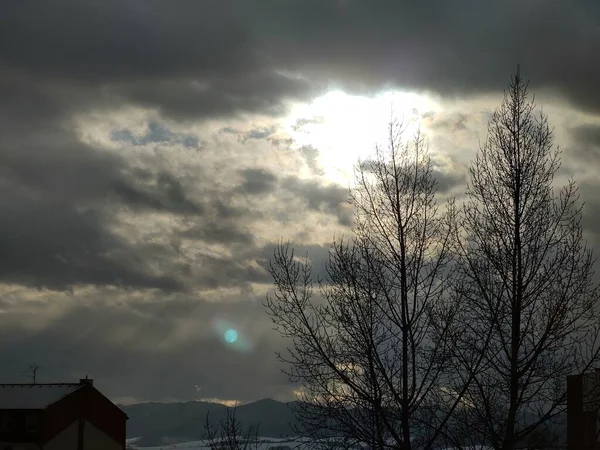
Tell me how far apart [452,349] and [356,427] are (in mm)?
2403

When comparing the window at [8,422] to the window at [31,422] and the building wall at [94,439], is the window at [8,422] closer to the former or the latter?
the window at [31,422]

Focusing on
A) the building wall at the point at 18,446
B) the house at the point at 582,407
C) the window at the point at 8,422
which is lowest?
the building wall at the point at 18,446

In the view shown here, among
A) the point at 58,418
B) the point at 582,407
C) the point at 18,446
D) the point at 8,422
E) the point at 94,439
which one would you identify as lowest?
the point at 18,446

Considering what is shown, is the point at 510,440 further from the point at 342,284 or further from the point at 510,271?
the point at 342,284

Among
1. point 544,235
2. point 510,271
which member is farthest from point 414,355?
point 544,235

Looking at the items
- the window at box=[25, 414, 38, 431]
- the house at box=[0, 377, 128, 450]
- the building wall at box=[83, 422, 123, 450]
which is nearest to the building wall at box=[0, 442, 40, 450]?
the house at box=[0, 377, 128, 450]

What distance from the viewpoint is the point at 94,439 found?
61.0 meters

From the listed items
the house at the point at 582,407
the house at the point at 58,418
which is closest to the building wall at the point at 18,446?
the house at the point at 58,418

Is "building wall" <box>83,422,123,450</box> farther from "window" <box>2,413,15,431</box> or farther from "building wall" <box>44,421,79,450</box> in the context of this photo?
"window" <box>2,413,15,431</box>

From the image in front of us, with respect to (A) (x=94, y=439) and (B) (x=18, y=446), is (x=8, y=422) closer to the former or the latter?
(B) (x=18, y=446)

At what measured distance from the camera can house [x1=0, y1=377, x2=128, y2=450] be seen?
193 ft

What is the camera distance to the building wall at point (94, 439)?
6059 cm

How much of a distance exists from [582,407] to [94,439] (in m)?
52.9

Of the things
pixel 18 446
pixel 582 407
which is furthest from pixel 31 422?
pixel 582 407
